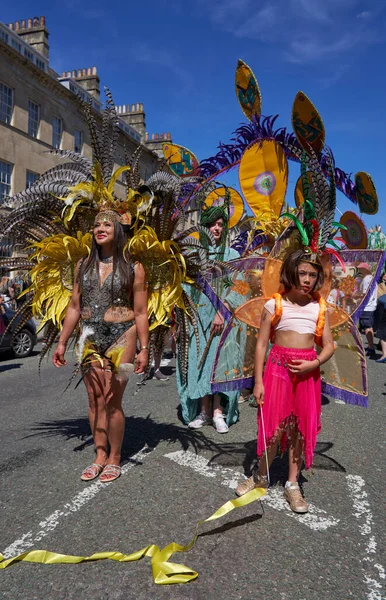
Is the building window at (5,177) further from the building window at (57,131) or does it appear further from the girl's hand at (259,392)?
the girl's hand at (259,392)

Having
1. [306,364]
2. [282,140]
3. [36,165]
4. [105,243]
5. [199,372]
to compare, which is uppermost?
[36,165]

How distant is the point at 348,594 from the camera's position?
2.02 meters

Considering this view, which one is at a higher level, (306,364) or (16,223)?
(16,223)

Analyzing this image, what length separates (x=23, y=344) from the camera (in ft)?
30.5

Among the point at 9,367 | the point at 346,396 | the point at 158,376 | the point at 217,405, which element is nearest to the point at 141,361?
the point at 346,396

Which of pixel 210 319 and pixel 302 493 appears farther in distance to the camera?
pixel 210 319

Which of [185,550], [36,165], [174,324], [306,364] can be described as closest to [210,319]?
[174,324]

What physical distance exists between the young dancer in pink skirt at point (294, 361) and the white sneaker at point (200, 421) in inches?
57.2

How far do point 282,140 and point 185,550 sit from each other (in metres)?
4.51

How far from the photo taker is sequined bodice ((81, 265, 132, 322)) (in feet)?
10.2

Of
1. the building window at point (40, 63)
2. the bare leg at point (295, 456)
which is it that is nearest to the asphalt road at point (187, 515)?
the bare leg at point (295, 456)

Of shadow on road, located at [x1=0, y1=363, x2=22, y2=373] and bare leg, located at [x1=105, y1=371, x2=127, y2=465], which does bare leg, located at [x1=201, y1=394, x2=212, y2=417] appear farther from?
shadow on road, located at [x1=0, y1=363, x2=22, y2=373]

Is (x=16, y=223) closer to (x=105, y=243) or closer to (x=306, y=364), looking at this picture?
(x=105, y=243)

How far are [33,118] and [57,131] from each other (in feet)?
5.42
